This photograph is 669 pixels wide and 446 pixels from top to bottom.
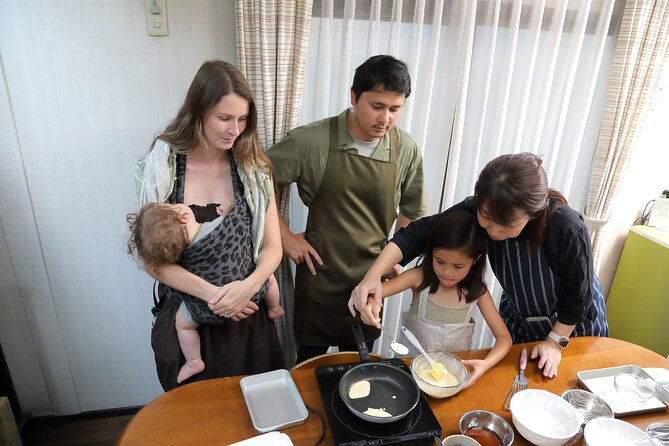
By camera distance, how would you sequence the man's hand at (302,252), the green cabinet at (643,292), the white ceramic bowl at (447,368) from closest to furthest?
the white ceramic bowl at (447,368) < the man's hand at (302,252) < the green cabinet at (643,292)

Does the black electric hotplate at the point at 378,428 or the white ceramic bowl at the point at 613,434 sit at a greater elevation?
the black electric hotplate at the point at 378,428

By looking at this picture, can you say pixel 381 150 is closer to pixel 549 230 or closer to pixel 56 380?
pixel 549 230

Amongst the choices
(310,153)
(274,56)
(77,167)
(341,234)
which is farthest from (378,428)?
(77,167)

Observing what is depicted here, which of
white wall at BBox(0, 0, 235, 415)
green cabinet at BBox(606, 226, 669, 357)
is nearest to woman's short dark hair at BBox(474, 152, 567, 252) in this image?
white wall at BBox(0, 0, 235, 415)

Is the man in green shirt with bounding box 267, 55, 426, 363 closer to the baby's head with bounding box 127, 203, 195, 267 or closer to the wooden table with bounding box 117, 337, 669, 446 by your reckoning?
the baby's head with bounding box 127, 203, 195, 267

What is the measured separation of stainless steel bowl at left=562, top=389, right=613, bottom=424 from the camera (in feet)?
4.13

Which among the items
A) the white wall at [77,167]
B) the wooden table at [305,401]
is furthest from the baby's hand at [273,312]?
the white wall at [77,167]

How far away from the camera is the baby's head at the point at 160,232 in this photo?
4.32ft

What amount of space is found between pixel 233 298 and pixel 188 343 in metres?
0.26

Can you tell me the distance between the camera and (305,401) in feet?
4.06

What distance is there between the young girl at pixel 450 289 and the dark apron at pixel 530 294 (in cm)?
8

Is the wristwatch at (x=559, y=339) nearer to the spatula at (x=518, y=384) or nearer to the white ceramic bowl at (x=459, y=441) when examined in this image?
the spatula at (x=518, y=384)

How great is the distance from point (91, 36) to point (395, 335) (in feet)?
6.82

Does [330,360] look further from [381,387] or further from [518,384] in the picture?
[518,384]
